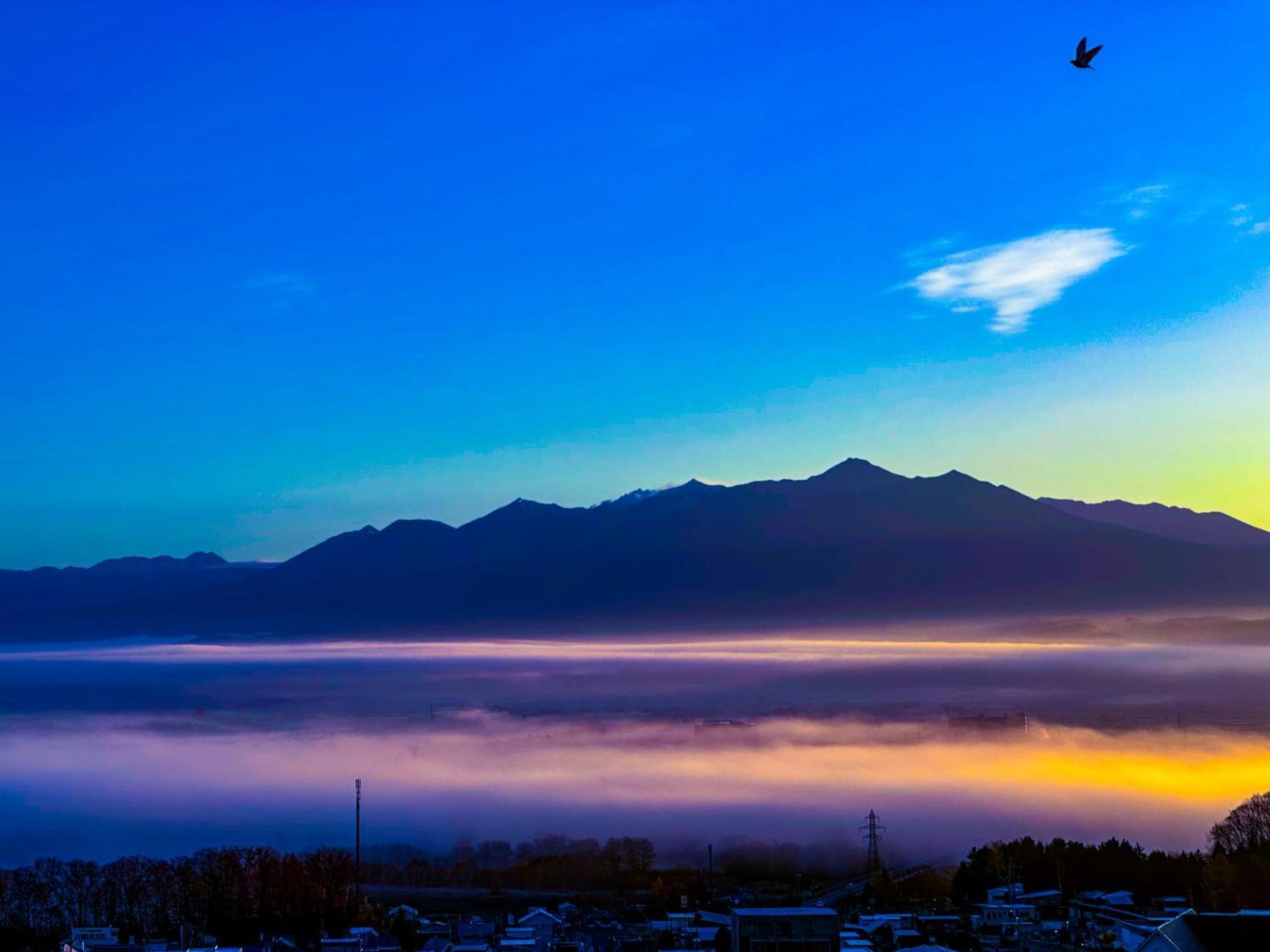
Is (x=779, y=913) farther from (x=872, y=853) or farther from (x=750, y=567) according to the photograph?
(x=750, y=567)

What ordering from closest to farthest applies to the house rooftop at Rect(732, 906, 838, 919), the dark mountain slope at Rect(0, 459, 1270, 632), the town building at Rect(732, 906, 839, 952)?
the town building at Rect(732, 906, 839, 952), the house rooftop at Rect(732, 906, 838, 919), the dark mountain slope at Rect(0, 459, 1270, 632)

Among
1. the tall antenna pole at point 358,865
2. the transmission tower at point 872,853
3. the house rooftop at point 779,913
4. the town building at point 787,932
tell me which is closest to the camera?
→ the town building at point 787,932

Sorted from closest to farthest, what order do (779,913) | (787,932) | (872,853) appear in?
(787,932), (779,913), (872,853)

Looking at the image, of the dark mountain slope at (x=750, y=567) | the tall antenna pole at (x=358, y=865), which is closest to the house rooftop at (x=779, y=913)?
the tall antenna pole at (x=358, y=865)

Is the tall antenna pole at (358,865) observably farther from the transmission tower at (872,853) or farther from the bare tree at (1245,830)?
the bare tree at (1245,830)

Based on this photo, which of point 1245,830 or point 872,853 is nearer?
point 1245,830

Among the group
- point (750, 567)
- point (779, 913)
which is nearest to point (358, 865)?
point (779, 913)

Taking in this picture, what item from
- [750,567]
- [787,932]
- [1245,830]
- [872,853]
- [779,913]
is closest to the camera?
[787,932]

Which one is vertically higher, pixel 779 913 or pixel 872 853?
pixel 779 913

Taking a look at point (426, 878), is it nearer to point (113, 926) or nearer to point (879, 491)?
point (113, 926)

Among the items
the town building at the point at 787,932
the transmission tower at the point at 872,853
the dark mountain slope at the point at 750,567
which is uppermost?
the dark mountain slope at the point at 750,567

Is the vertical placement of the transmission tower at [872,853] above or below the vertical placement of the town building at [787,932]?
below

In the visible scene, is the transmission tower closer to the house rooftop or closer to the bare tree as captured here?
the bare tree

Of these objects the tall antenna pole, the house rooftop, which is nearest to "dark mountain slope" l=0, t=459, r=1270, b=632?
the tall antenna pole
